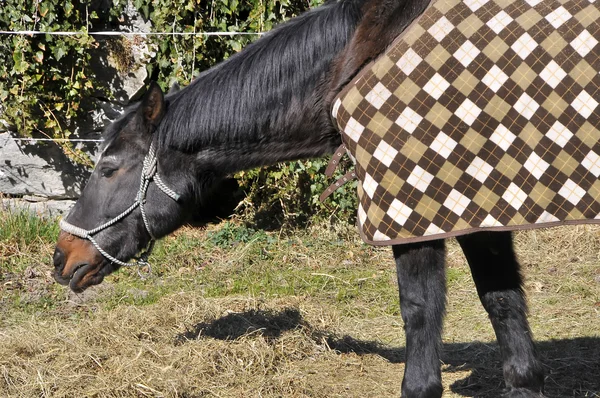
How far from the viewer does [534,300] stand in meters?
5.12

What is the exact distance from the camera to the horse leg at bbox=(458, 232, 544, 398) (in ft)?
11.4

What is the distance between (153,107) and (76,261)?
2.57 ft

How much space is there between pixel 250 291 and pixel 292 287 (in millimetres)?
290

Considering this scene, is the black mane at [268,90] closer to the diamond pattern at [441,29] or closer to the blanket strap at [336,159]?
the blanket strap at [336,159]

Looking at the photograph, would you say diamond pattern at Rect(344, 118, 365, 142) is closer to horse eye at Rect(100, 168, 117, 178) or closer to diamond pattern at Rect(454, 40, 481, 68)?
diamond pattern at Rect(454, 40, 481, 68)

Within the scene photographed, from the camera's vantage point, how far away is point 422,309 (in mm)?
3152

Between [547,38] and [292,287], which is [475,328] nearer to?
[292,287]

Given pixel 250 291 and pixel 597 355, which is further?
pixel 250 291

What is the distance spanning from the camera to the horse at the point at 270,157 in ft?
10.3

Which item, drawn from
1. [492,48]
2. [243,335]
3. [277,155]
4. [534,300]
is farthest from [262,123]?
[534,300]

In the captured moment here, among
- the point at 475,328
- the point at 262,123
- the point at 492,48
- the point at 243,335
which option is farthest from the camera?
the point at 475,328

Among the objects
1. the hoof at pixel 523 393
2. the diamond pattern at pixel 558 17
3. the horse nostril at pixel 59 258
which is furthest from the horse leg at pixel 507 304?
the horse nostril at pixel 59 258

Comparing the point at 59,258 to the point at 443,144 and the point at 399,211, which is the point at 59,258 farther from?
the point at 443,144

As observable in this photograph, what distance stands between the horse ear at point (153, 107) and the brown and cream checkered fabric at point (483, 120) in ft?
2.86
